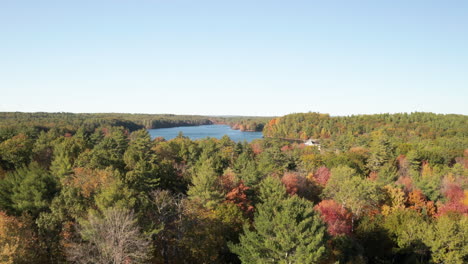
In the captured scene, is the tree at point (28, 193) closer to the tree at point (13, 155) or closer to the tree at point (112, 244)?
the tree at point (112, 244)

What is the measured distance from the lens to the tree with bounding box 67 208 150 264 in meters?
15.3

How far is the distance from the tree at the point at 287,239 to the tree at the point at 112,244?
20.2ft

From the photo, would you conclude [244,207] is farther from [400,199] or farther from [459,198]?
[459,198]

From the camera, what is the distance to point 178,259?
21.3m

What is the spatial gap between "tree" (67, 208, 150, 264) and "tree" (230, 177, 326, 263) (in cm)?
617

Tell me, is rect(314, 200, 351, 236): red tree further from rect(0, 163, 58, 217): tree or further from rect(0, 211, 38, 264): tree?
rect(0, 163, 58, 217): tree

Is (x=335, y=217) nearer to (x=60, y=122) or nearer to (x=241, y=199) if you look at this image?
(x=241, y=199)

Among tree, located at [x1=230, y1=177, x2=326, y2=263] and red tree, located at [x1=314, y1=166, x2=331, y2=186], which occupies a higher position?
tree, located at [x1=230, y1=177, x2=326, y2=263]

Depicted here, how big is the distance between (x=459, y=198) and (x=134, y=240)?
1781 inches

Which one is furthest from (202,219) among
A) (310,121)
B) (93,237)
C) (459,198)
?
(310,121)

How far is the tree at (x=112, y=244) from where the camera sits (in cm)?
1532

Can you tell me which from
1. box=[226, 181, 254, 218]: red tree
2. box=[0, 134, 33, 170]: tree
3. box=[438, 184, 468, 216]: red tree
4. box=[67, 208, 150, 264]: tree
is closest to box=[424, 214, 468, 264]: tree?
box=[438, 184, 468, 216]: red tree

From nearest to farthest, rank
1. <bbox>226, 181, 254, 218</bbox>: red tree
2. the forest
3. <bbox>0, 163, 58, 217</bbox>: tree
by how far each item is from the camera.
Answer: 1. the forest
2. <bbox>0, 163, 58, 217</bbox>: tree
3. <bbox>226, 181, 254, 218</bbox>: red tree

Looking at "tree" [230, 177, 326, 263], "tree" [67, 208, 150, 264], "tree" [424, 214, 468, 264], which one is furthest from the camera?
"tree" [424, 214, 468, 264]
